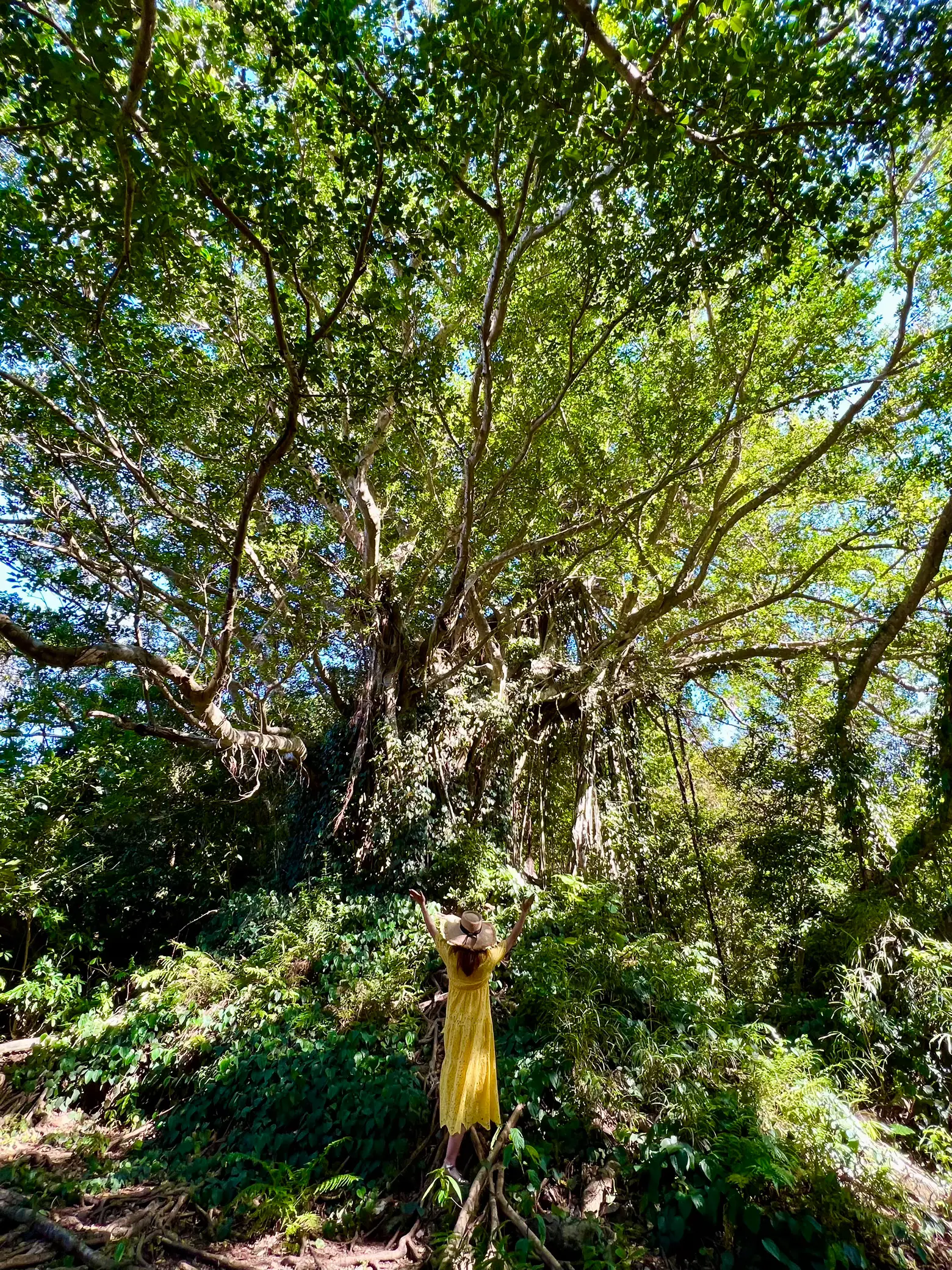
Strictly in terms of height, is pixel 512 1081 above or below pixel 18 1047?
above

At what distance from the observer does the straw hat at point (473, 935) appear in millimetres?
3223

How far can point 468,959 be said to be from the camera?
10.7 feet

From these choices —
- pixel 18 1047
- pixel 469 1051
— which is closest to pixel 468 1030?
pixel 469 1051

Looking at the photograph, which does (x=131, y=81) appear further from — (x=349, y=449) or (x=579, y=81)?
(x=349, y=449)

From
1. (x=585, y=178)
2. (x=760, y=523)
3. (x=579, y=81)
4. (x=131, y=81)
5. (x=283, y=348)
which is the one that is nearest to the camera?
(x=131, y=81)

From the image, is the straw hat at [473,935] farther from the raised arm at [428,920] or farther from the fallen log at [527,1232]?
the fallen log at [527,1232]

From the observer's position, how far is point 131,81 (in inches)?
105

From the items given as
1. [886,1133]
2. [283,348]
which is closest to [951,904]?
[886,1133]

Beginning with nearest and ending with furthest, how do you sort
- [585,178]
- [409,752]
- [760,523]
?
[585,178], [409,752], [760,523]

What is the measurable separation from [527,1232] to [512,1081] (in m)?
1.02

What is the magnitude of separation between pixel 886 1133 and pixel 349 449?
6411mm

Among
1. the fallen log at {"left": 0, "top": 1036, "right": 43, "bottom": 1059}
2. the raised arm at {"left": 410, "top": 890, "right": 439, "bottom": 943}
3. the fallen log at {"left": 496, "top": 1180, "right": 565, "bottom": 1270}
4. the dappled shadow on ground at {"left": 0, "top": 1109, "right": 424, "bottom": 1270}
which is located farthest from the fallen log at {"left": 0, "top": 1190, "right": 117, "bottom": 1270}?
the fallen log at {"left": 0, "top": 1036, "right": 43, "bottom": 1059}

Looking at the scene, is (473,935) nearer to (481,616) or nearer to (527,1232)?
(527,1232)

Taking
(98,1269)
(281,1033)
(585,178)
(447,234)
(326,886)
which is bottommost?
(98,1269)
